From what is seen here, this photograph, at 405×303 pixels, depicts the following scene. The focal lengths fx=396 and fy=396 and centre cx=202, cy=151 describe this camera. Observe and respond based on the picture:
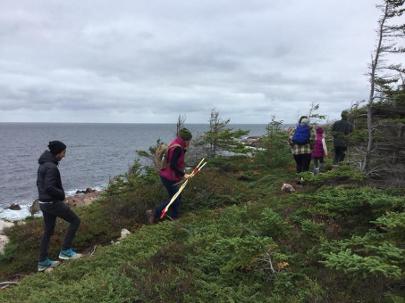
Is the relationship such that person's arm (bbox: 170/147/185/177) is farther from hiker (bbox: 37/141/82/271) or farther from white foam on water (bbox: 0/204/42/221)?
white foam on water (bbox: 0/204/42/221)

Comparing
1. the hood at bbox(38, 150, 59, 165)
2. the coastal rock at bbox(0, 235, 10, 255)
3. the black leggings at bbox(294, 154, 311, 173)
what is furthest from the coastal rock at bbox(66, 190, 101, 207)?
the hood at bbox(38, 150, 59, 165)

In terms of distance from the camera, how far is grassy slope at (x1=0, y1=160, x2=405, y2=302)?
4.85 m

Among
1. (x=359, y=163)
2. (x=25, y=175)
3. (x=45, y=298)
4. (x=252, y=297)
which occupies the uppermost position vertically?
(x=359, y=163)

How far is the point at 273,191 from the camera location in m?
11.2

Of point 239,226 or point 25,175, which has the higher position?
point 239,226

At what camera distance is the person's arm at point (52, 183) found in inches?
303

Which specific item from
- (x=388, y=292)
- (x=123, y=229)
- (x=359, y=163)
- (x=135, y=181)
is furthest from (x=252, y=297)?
(x=135, y=181)

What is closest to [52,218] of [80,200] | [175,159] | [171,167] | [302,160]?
[171,167]

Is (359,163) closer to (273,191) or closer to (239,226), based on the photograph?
(273,191)

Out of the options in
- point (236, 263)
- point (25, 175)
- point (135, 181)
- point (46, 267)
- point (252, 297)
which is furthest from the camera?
point (25, 175)

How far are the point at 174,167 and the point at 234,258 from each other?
4.29 metres

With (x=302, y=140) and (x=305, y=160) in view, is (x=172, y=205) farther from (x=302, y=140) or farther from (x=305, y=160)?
(x=305, y=160)

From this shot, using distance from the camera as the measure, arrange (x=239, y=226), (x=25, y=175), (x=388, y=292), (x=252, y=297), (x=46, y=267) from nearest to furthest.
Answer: (x=388, y=292) → (x=252, y=297) → (x=239, y=226) → (x=46, y=267) → (x=25, y=175)

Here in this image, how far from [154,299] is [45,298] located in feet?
5.45
